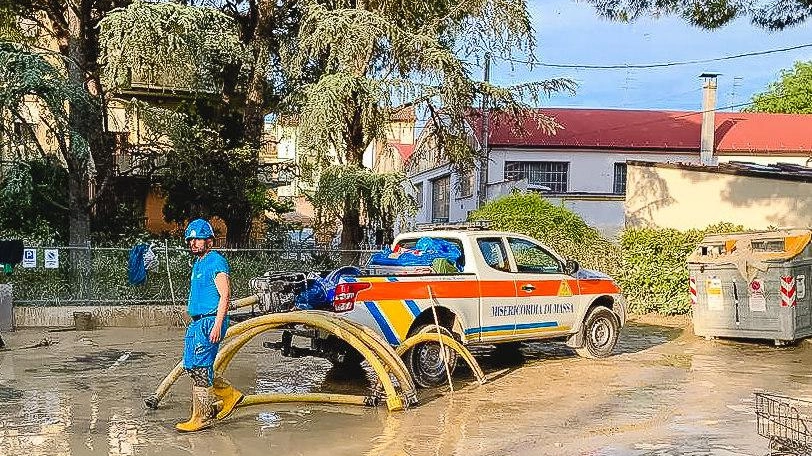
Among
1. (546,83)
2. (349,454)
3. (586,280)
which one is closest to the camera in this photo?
(349,454)

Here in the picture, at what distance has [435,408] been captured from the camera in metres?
9.20

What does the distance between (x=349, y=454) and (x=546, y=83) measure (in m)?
14.5

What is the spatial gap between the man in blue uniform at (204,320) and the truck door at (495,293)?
3.97 m

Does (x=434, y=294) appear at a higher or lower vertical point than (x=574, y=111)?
lower

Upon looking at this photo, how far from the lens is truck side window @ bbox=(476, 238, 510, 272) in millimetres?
11406

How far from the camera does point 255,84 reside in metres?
21.2

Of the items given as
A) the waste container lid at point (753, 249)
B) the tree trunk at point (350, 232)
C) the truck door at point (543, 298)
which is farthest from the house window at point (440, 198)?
the truck door at point (543, 298)

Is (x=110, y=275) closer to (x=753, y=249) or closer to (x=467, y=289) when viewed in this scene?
(x=467, y=289)

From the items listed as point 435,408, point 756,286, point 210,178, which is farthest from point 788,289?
point 210,178

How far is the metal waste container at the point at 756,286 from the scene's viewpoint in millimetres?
14055

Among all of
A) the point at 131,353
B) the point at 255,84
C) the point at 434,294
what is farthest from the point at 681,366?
the point at 255,84

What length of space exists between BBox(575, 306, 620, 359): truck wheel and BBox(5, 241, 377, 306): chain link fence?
7.14m

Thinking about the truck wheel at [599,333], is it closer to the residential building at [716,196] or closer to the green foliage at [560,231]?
the green foliage at [560,231]

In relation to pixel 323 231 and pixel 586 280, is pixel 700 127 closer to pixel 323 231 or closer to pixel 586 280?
pixel 323 231
